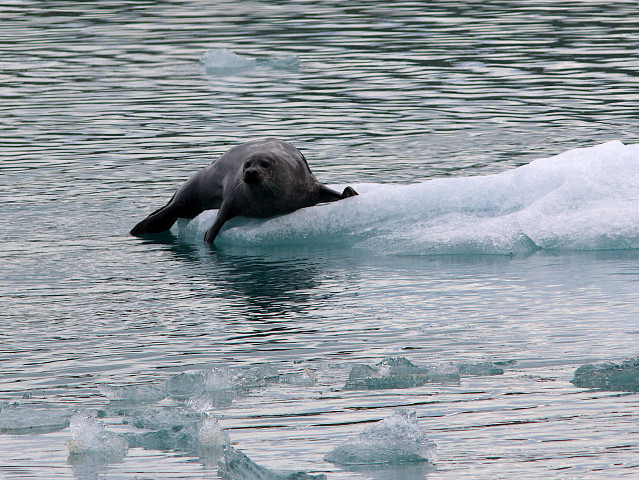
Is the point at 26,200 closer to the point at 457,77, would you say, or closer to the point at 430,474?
the point at 430,474

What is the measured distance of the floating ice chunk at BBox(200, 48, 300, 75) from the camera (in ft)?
65.6

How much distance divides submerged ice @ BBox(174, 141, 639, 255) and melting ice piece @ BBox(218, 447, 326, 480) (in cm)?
456

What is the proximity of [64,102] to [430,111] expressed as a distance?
4821mm

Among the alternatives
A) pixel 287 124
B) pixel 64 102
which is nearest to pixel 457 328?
pixel 287 124

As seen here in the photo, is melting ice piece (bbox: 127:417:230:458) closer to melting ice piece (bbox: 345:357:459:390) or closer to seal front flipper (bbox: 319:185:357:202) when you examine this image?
melting ice piece (bbox: 345:357:459:390)

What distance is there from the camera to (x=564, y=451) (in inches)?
206

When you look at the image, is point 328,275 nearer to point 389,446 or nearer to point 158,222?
point 158,222

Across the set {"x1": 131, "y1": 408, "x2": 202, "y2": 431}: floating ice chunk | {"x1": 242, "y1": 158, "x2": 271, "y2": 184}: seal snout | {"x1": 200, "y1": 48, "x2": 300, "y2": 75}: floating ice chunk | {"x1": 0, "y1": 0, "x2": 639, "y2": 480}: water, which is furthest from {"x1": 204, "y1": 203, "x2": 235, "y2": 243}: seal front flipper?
{"x1": 200, "y1": 48, "x2": 300, "y2": 75}: floating ice chunk

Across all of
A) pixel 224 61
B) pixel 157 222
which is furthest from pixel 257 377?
pixel 224 61

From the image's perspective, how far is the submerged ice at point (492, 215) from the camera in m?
9.23

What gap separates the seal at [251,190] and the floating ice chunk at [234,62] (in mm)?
9377

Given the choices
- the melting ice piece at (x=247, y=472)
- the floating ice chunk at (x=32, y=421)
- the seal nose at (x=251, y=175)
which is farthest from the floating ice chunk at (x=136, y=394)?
the seal nose at (x=251, y=175)

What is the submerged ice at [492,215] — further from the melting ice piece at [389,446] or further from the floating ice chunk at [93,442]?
the floating ice chunk at [93,442]

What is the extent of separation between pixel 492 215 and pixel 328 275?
5.16 ft
